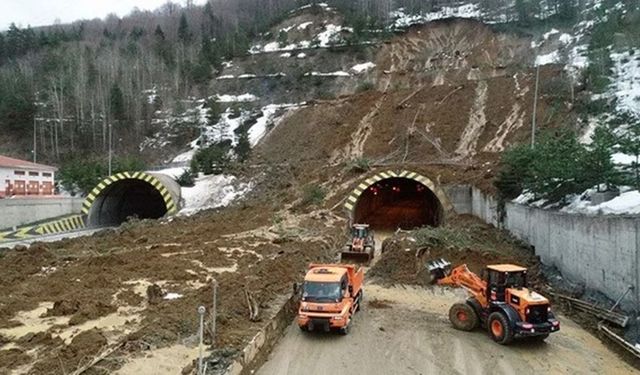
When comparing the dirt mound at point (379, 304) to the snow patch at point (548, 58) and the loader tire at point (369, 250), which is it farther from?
the snow patch at point (548, 58)

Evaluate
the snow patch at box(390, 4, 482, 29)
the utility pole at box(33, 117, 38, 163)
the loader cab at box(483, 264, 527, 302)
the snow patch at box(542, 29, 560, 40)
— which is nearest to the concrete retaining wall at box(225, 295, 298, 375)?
the loader cab at box(483, 264, 527, 302)

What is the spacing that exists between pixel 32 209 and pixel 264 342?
28.9m

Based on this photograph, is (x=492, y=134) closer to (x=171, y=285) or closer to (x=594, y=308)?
(x=594, y=308)

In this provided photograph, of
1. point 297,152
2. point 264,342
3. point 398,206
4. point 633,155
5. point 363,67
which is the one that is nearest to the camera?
point 264,342

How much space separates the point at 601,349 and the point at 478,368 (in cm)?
378

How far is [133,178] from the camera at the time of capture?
32.7 meters

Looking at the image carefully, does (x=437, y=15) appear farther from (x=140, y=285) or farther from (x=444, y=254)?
(x=140, y=285)

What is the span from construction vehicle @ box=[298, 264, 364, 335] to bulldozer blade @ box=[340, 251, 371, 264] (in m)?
7.57

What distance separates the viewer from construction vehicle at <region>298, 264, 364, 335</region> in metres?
13.0

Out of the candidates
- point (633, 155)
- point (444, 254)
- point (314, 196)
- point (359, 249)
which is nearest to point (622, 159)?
point (633, 155)

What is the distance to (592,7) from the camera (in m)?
68.0

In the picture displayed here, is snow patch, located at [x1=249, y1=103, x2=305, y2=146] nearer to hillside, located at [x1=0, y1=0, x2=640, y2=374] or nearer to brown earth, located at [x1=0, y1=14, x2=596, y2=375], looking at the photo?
hillside, located at [x1=0, y1=0, x2=640, y2=374]

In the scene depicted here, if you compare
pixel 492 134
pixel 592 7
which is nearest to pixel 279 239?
pixel 492 134

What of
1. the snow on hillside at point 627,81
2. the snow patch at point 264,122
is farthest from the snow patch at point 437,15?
the snow on hillside at point 627,81
